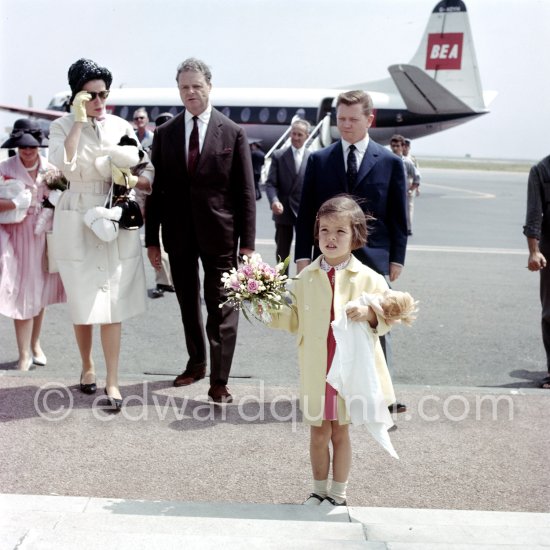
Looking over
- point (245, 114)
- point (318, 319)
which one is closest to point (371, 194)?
point (318, 319)

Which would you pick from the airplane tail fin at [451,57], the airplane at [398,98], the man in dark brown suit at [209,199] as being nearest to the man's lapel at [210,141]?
the man in dark brown suit at [209,199]

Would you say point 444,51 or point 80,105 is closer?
point 80,105

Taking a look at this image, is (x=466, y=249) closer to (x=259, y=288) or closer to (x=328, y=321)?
(x=328, y=321)

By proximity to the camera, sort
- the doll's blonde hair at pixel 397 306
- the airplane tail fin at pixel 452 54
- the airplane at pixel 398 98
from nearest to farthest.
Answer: the doll's blonde hair at pixel 397 306
the airplane at pixel 398 98
the airplane tail fin at pixel 452 54

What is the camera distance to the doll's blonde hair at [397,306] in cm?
340

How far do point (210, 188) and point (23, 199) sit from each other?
1.59m

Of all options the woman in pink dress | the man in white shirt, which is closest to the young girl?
the woman in pink dress

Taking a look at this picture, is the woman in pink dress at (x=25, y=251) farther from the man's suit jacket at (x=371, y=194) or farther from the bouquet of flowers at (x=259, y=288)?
the bouquet of flowers at (x=259, y=288)

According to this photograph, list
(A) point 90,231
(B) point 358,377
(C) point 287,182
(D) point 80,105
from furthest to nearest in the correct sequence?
(C) point 287,182
(A) point 90,231
(D) point 80,105
(B) point 358,377

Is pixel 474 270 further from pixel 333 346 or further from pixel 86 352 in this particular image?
pixel 333 346

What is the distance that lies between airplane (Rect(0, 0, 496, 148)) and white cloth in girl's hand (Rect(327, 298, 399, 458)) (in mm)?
22769

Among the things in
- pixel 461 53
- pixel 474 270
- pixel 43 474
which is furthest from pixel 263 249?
pixel 461 53

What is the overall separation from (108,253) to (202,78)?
1269mm

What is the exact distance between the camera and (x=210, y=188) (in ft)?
17.1
